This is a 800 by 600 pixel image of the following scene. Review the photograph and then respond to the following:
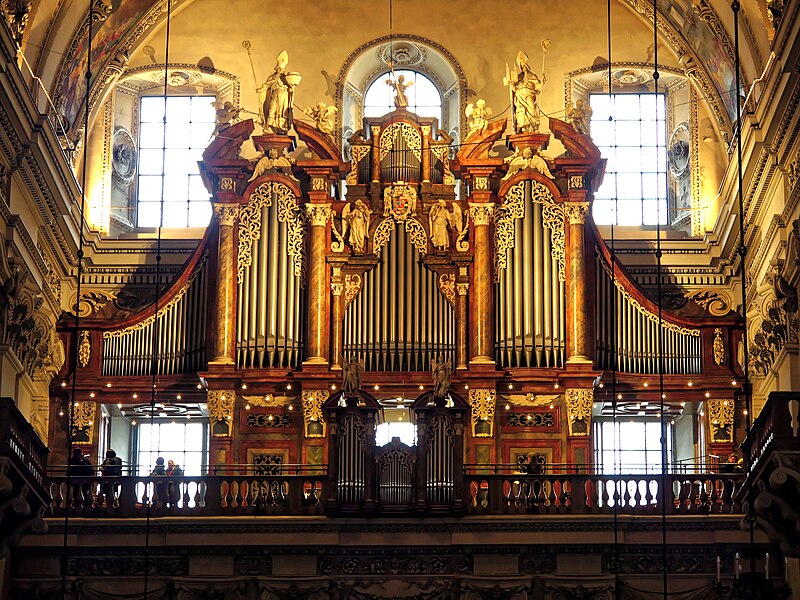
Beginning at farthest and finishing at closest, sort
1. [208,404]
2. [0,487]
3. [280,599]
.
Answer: [208,404] → [280,599] → [0,487]

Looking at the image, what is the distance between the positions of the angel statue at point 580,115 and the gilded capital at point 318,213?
12.7 ft

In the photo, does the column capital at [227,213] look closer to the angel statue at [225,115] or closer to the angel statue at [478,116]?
the angel statue at [225,115]

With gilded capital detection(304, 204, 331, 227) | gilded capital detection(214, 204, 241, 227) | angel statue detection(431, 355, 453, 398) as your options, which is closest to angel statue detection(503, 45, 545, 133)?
gilded capital detection(304, 204, 331, 227)

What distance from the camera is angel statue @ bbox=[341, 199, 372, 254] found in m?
29.3

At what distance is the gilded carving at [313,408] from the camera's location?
28.2 meters

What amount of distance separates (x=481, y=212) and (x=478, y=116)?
1494 millimetres

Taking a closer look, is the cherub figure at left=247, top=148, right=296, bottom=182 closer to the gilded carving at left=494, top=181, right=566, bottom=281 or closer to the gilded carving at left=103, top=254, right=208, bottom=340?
the gilded carving at left=103, top=254, right=208, bottom=340

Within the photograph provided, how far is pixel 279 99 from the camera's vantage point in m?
30.0

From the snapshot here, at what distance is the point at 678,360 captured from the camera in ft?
94.9

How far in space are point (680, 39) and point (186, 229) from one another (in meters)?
8.19

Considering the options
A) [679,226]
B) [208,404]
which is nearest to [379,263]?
→ [208,404]

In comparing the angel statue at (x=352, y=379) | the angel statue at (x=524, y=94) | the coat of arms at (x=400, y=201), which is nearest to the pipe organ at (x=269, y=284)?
the coat of arms at (x=400, y=201)

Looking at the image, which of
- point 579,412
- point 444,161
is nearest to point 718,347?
point 579,412

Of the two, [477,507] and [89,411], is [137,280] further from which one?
[477,507]
